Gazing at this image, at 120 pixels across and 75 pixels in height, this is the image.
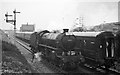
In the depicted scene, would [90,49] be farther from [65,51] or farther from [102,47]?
[65,51]

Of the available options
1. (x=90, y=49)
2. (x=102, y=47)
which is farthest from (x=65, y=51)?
(x=102, y=47)

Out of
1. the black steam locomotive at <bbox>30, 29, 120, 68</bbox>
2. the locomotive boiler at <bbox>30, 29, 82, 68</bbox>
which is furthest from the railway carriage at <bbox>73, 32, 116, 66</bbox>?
the locomotive boiler at <bbox>30, 29, 82, 68</bbox>

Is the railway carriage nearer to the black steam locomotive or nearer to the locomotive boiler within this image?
the black steam locomotive

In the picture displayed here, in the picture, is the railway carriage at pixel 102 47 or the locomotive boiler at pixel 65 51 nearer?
the railway carriage at pixel 102 47

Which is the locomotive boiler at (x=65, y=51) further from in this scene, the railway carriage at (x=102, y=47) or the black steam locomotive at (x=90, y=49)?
the railway carriage at (x=102, y=47)

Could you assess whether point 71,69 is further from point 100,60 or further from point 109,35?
point 109,35

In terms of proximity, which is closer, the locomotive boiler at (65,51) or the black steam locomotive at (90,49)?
the black steam locomotive at (90,49)

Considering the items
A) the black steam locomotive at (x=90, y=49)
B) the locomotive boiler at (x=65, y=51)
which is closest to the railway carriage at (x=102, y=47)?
the black steam locomotive at (x=90, y=49)

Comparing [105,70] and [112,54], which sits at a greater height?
[112,54]

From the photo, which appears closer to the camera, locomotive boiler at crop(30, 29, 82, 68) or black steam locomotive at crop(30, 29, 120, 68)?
black steam locomotive at crop(30, 29, 120, 68)

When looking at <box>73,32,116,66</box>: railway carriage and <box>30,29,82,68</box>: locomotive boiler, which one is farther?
<box>30,29,82,68</box>: locomotive boiler

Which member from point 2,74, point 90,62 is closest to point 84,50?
point 90,62

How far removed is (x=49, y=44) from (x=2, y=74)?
9.40m

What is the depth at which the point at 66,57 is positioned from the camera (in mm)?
15414
